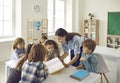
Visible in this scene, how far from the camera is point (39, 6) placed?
6070 mm

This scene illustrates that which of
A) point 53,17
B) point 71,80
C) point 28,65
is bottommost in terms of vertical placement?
point 71,80

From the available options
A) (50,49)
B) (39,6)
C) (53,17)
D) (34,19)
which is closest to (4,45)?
(34,19)

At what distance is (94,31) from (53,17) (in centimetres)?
176

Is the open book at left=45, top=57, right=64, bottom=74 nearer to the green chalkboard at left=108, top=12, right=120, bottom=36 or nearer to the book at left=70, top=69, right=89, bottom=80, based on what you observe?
the book at left=70, top=69, right=89, bottom=80

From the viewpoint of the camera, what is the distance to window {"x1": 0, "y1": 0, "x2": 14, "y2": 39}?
5396mm

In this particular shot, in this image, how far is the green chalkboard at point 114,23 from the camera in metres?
6.56

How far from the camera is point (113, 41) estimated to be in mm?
6699

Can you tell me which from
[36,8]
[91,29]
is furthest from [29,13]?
[91,29]

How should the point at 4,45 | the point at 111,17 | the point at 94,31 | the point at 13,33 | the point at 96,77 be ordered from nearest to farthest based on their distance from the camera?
the point at 96,77, the point at 4,45, the point at 13,33, the point at 111,17, the point at 94,31

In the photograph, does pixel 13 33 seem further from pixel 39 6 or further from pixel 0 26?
pixel 39 6

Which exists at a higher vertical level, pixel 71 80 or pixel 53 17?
pixel 53 17

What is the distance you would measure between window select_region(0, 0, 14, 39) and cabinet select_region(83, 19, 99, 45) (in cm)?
296

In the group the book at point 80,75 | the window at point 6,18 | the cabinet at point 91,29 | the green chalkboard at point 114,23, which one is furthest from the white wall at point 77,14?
the book at point 80,75

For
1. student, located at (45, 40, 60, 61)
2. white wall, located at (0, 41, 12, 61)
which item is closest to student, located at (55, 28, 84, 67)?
student, located at (45, 40, 60, 61)
